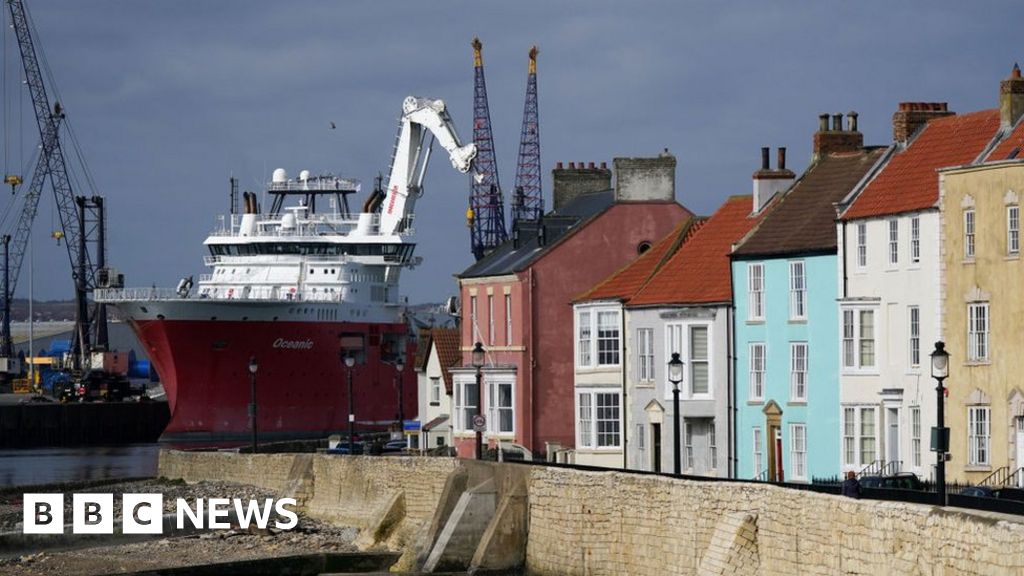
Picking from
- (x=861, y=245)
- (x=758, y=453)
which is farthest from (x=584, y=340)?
(x=861, y=245)

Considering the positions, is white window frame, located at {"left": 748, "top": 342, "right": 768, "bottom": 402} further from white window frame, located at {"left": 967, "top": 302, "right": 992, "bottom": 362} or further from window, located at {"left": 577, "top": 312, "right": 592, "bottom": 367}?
white window frame, located at {"left": 967, "top": 302, "right": 992, "bottom": 362}

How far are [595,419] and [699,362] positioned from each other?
4.91 meters

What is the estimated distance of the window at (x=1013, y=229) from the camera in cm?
3550

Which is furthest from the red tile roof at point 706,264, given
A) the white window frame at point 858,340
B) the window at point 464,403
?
the window at point 464,403

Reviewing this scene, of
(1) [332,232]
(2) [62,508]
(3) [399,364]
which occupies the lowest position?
(2) [62,508]

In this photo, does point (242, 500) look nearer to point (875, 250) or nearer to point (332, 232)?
point (875, 250)

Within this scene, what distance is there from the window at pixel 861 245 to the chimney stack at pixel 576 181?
72.1ft

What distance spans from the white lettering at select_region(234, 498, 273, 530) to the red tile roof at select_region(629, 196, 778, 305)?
963 centimetres

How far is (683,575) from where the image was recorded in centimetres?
2816

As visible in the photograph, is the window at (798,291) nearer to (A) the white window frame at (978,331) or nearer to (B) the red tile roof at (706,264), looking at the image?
(B) the red tile roof at (706,264)

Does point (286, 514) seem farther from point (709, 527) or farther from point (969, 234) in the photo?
point (709, 527)

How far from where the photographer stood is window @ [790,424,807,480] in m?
42.3

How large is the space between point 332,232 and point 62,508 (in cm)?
6367

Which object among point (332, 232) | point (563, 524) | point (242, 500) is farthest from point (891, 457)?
point (332, 232)
